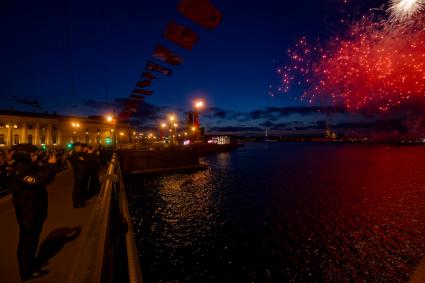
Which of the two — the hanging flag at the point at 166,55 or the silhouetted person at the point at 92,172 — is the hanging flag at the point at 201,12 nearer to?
the hanging flag at the point at 166,55

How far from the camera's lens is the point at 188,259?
1253cm

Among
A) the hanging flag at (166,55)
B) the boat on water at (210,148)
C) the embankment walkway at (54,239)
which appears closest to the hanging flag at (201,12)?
the hanging flag at (166,55)

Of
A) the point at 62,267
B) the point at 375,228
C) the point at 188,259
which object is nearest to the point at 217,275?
the point at 188,259

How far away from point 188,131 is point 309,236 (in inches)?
2751

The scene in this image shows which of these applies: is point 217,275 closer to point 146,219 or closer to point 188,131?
point 146,219

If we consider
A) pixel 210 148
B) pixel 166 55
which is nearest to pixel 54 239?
pixel 166 55

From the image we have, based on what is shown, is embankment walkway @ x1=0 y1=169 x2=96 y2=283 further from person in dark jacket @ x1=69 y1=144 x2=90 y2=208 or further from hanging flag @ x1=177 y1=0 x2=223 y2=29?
hanging flag @ x1=177 y1=0 x2=223 y2=29

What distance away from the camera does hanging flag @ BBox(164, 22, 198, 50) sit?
734 cm

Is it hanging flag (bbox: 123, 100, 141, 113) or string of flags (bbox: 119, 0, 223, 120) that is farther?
hanging flag (bbox: 123, 100, 141, 113)

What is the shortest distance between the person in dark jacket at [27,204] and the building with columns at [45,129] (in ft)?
194

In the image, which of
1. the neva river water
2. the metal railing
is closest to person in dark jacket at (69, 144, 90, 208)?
the metal railing

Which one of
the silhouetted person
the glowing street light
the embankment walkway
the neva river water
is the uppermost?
the glowing street light

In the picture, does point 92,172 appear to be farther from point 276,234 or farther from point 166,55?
point 276,234

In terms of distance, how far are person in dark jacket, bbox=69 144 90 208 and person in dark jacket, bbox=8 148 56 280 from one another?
15.1 ft
